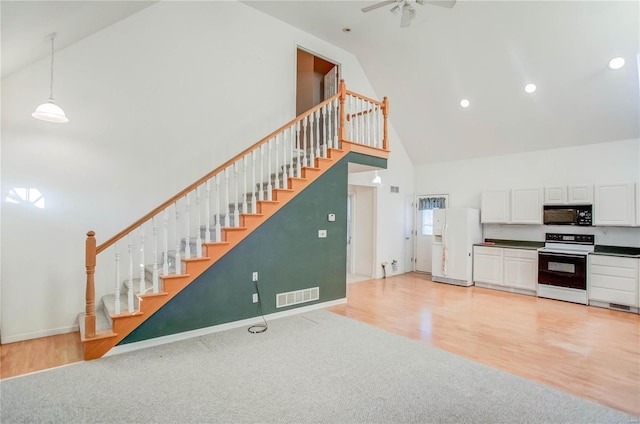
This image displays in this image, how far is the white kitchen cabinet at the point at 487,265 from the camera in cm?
629

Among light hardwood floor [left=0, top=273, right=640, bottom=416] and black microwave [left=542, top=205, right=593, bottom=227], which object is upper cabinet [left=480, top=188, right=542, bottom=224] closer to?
black microwave [left=542, top=205, right=593, bottom=227]

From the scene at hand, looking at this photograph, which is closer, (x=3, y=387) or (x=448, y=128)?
(x=3, y=387)

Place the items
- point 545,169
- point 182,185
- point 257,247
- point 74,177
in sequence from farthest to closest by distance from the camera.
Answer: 1. point 545,169
2. point 182,185
3. point 257,247
4. point 74,177

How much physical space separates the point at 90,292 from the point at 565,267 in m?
6.78

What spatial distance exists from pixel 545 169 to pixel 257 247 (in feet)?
18.8

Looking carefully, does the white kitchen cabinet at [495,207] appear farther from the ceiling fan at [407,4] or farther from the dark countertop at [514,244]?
the ceiling fan at [407,4]

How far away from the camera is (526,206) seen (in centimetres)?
616

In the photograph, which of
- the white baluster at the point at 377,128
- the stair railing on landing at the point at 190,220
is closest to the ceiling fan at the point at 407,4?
the stair railing on landing at the point at 190,220

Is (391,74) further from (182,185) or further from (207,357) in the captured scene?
(207,357)

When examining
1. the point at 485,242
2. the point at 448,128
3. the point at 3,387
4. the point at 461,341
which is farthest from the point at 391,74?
the point at 3,387

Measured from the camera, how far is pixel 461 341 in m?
3.62

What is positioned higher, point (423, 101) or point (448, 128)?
point (423, 101)

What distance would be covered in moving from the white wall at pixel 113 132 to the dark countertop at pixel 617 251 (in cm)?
605

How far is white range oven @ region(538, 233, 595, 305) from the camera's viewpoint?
522 cm
